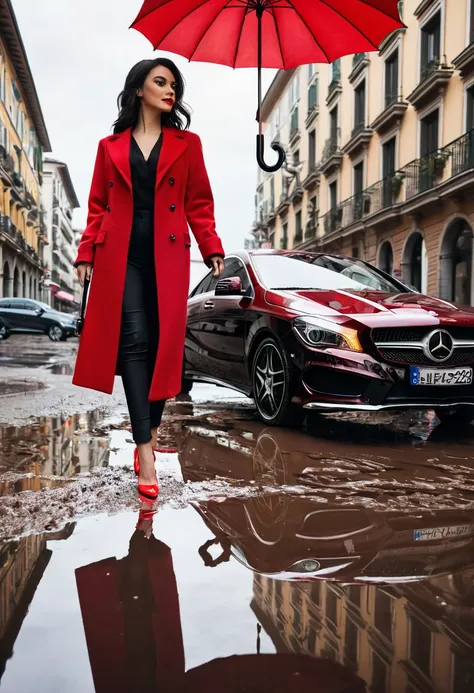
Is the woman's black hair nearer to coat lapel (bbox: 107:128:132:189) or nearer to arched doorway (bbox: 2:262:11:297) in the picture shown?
coat lapel (bbox: 107:128:132:189)

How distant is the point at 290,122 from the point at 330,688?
40238mm

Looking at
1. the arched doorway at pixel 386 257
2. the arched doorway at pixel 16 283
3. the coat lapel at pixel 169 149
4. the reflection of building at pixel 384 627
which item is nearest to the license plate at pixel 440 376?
the coat lapel at pixel 169 149

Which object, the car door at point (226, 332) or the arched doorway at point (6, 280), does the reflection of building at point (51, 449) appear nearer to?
the car door at point (226, 332)

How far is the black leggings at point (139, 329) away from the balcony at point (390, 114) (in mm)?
21820

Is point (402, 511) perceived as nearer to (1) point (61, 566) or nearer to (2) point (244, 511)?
(2) point (244, 511)

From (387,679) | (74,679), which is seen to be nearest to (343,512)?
(387,679)

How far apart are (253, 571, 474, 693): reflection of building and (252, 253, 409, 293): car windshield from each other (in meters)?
3.38

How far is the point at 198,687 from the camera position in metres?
1.50

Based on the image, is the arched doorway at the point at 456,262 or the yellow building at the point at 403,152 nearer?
the yellow building at the point at 403,152

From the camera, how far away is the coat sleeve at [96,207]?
319 cm

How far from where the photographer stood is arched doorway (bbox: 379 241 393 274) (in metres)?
25.3

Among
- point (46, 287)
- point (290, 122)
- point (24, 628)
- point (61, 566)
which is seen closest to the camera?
point (24, 628)

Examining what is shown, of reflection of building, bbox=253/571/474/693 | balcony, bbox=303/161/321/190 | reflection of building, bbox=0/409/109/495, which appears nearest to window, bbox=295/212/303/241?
balcony, bbox=303/161/321/190

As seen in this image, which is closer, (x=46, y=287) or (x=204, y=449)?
(x=204, y=449)
